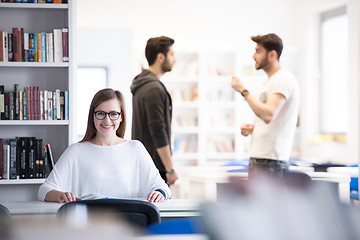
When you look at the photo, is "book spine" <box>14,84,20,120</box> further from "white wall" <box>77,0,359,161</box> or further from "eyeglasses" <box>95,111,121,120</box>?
"white wall" <box>77,0,359,161</box>

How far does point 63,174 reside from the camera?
2.83m

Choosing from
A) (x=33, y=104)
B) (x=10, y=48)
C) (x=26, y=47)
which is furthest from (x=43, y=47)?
(x=33, y=104)

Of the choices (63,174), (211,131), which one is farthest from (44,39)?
(211,131)

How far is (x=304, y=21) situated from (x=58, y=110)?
19.0 feet

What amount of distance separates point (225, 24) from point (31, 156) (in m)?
5.41

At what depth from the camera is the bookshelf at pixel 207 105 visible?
8.56 meters

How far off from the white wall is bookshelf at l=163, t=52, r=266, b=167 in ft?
0.74

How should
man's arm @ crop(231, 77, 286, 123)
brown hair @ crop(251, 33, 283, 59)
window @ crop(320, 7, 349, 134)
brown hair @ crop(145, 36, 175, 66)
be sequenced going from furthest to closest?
window @ crop(320, 7, 349, 134) < brown hair @ crop(145, 36, 175, 66) < brown hair @ crop(251, 33, 283, 59) < man's arm @ crop(231, 77, 286, 123)

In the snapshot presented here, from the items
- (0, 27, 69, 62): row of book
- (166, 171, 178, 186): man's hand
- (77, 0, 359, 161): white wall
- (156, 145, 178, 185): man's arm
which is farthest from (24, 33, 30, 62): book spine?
(77, 0, 359, 161): white wall

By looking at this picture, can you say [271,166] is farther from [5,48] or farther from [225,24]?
[225,24]

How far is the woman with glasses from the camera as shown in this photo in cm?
282

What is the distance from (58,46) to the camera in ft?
13.0

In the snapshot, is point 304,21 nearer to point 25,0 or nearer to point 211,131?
point 211,131

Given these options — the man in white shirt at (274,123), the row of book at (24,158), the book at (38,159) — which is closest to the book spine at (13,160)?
the row of book at (24,158)
